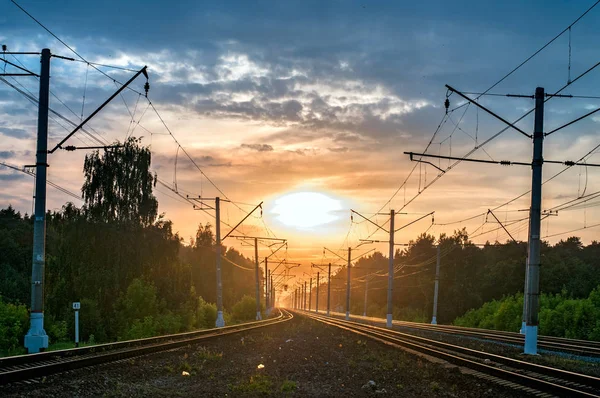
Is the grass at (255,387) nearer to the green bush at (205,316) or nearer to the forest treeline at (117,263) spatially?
the forest treeline at (117,263)

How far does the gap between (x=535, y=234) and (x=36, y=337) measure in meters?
18.3

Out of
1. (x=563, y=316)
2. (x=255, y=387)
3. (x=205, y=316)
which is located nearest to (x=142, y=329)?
(x=205, y=316)

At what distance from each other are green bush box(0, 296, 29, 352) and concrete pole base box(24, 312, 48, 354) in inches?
475

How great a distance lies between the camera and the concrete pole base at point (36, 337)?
64.3ft

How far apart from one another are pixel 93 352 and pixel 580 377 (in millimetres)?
13605

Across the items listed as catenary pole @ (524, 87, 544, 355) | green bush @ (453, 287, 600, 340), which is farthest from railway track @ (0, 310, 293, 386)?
green bush @ (453, 287, 600, 340)

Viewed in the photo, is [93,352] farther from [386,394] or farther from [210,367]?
[386,394]

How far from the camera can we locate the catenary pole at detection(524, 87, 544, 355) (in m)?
22.5

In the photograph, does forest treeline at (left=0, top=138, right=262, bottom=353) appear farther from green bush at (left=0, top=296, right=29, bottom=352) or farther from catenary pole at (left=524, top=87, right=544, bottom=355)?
catenary pole at (left=524, top=87, right=544, bottom=355)

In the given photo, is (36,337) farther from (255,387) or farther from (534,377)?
(534,377)

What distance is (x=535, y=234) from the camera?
2348 centimetres

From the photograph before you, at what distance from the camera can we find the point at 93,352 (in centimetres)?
1866

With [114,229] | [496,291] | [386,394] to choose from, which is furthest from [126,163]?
[496,291]

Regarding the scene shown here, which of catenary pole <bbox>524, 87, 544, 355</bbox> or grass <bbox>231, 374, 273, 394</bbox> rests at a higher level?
catenary pole <bbox>524, 87, 544, 355</bbox>
